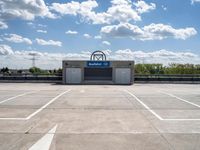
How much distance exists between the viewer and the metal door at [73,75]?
36.8 m

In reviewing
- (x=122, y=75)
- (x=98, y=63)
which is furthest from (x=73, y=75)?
(x=122, y=75)

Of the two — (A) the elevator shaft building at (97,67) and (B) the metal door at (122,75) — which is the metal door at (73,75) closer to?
(A) the elevator shaft building at (97,67)

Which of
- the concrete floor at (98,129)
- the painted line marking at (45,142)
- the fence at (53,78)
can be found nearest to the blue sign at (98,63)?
the fence at (53,78)

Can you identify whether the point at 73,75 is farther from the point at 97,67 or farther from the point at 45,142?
the point at 45,142

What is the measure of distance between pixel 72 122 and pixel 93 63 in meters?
28.3

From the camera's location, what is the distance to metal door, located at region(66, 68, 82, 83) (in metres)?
36.8

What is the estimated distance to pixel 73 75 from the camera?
121ft

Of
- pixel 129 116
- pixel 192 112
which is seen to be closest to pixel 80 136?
pixel 129 116

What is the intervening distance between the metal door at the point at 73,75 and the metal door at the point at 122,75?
4960mm

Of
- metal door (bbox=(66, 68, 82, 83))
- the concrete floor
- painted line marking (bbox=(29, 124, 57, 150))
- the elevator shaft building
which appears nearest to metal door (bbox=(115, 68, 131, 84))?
the elevator shaft building

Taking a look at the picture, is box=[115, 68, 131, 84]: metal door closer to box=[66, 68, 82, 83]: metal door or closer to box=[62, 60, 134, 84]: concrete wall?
box=[62, 60, 134, 84]: concrete wall

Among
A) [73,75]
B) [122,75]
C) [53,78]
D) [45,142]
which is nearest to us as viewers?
[45,142]

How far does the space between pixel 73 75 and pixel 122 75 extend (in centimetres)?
654

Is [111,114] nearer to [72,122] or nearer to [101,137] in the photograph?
[72,122]
